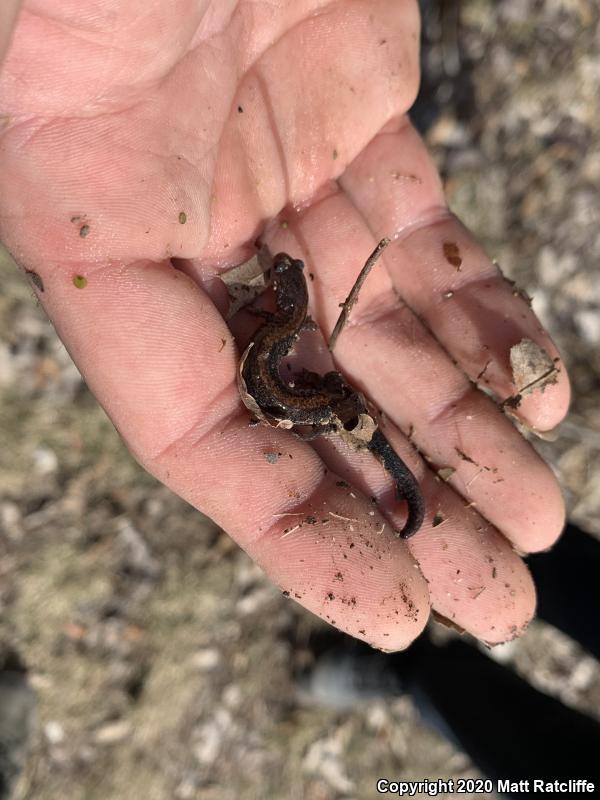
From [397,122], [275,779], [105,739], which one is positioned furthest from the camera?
[275,779]

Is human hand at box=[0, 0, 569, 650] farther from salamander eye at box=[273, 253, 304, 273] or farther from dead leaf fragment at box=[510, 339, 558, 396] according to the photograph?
salamander eye at box=[273, 253, 304, 273]

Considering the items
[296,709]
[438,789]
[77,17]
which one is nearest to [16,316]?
[77,17]

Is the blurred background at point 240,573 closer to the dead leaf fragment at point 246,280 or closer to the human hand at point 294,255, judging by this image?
the human hand at point 294,255

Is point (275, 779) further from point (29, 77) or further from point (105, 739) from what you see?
point (29, 77)

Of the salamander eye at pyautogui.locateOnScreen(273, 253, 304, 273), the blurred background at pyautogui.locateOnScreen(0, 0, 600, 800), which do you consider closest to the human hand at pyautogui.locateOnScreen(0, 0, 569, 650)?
the salamander eye at pyautogui.locateOnScreen(273, 253, 304, 273)

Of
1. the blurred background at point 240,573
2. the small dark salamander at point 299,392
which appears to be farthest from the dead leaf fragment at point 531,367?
the blurred background at point 240,573
